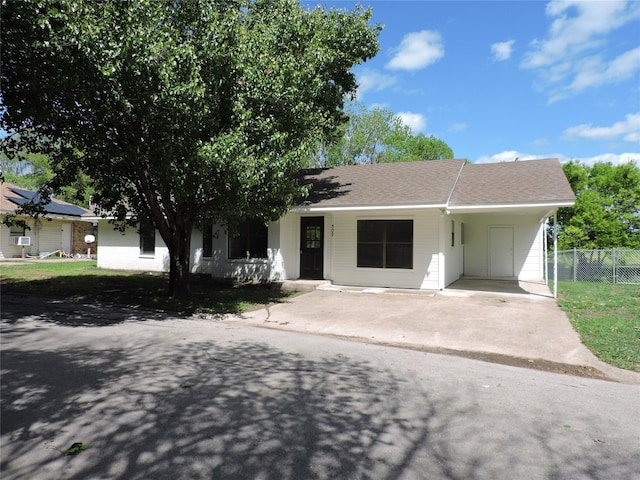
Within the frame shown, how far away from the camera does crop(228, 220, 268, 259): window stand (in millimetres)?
14516

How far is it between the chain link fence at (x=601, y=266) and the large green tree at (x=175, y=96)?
12946 mm

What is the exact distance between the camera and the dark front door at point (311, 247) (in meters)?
14.2

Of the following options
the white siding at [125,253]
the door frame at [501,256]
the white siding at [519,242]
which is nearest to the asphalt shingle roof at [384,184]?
the white siding at [519,242]

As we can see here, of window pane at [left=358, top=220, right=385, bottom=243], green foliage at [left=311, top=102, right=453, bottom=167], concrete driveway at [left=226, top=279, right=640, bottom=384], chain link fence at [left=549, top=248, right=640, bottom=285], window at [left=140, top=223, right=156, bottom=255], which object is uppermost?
green foliage at [left=311, top=102, right=453, bottom=167]

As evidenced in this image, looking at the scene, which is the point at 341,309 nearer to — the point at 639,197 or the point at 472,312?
the point at 472,312

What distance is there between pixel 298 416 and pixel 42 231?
27.7 meters

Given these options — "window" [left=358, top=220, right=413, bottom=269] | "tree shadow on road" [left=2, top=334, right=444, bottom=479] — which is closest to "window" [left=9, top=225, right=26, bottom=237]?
"window" [left=358, top=220, right=413, bottom=269]

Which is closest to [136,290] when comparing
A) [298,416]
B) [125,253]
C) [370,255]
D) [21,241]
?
[125,253]

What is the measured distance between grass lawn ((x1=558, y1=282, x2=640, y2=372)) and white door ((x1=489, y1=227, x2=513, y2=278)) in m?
2.78

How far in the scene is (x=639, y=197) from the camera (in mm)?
19938

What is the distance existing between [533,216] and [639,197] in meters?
8.90

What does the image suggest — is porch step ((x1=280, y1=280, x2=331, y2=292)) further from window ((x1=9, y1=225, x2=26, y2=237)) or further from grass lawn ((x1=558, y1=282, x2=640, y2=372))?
window ((x1=9, y1=225, x2=26, y2=237))

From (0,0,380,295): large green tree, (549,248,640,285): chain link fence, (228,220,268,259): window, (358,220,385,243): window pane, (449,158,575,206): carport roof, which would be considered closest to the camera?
(0,0,380,295): large green tree

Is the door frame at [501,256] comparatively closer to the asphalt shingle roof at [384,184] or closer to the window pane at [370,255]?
the asphalt shingle roof at [384,184]
